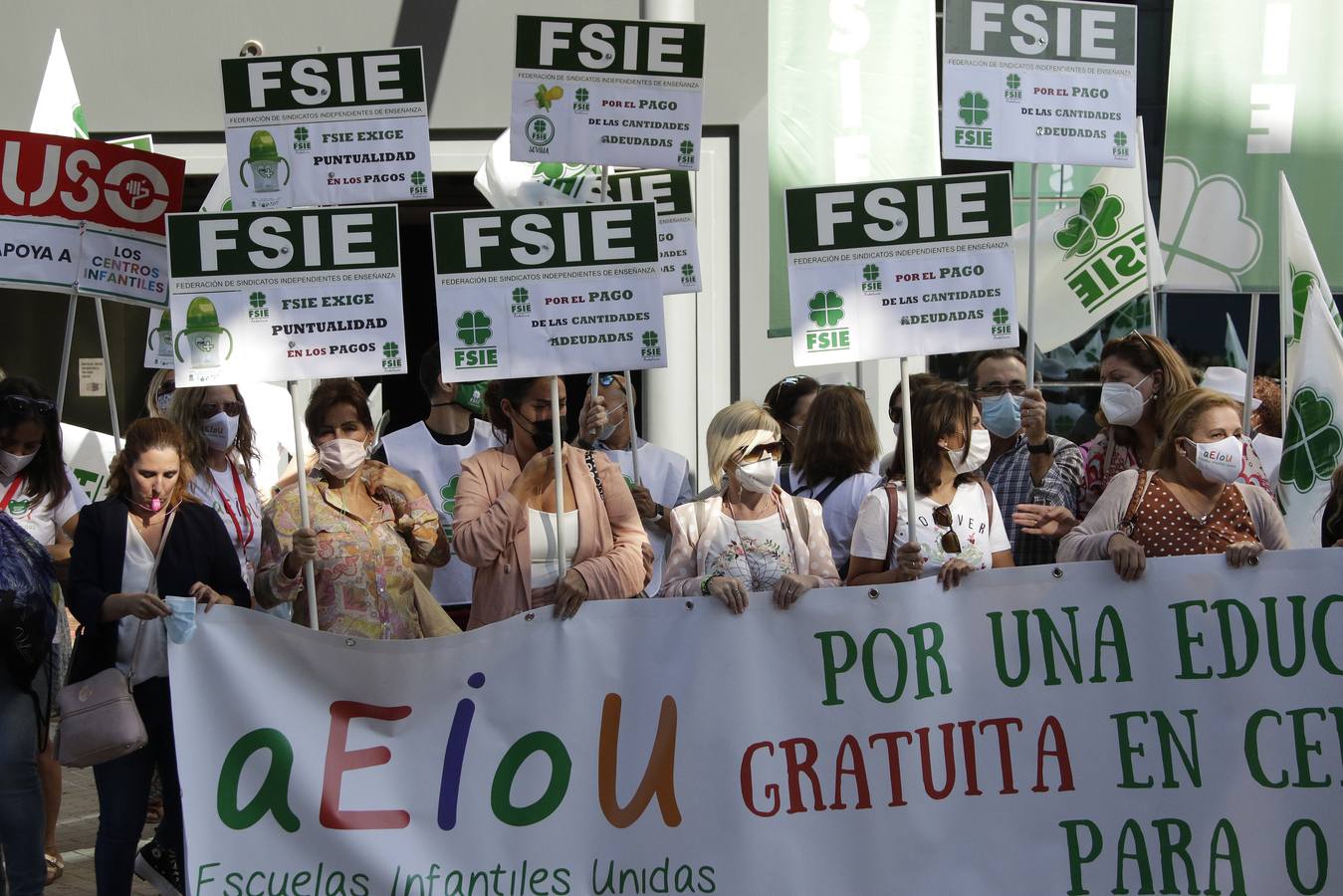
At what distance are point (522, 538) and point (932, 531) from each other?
129 cm

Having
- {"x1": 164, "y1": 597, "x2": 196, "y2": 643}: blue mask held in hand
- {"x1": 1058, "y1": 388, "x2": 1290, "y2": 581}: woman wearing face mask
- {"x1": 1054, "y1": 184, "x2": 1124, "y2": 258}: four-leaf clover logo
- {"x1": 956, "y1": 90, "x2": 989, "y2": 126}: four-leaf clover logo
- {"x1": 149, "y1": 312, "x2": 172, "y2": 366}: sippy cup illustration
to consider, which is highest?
{"x1": 956, "y1": 90, "x2": 989, "y2": 126}: four-leaf clover logo

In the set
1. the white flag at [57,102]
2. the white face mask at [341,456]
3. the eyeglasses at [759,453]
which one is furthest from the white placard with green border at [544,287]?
the white flag at [57,102]

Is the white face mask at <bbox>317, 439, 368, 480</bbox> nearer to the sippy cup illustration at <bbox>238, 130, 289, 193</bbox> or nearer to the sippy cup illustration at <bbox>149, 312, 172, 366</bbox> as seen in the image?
the sippy cup illustration at <bbox>238, 130, 289, 193</bbox>

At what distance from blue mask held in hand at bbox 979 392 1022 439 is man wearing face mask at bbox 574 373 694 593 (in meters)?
1.25

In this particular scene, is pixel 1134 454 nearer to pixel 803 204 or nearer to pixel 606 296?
pixel 803 204

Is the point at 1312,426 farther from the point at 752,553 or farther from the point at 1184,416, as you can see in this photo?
the point at 752,553

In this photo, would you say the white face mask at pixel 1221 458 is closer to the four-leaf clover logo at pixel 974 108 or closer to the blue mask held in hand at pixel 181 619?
the four-leaf clover logo at pixel 974 108

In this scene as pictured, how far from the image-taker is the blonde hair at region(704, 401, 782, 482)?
5168 mm

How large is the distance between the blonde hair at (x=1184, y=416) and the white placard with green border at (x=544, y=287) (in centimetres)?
157

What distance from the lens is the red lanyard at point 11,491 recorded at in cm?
559

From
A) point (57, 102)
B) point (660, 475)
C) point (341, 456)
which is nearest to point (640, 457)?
point (660, 475)

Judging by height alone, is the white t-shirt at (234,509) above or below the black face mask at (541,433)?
below

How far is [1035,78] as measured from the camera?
633 cm

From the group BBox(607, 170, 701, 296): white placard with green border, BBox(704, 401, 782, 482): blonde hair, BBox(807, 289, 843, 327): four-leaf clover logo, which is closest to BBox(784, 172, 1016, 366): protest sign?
BBox(807, 289, 843, 327): four-leaf clover logo
